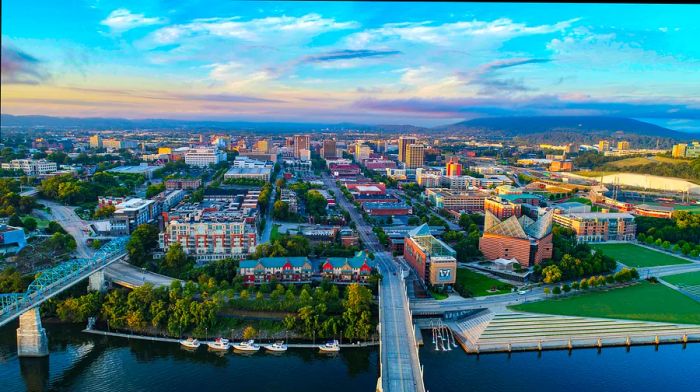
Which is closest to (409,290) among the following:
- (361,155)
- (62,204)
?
(62,204)

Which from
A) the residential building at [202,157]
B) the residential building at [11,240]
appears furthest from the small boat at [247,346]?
the residential building at [202,157]

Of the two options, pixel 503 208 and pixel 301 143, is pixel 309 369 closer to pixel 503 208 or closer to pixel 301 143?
pixel 503 208

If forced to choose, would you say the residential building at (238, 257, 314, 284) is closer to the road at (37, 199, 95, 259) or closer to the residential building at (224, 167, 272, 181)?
the road at (37, 199, 95, 259)

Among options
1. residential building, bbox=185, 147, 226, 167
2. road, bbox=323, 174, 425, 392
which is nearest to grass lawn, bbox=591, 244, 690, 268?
road, bbox=323, 174, 425, 392

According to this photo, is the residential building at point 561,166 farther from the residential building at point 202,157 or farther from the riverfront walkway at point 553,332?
the riverfront walkway at point 553,332

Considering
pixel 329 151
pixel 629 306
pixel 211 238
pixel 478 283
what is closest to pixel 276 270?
pixel 211 238
